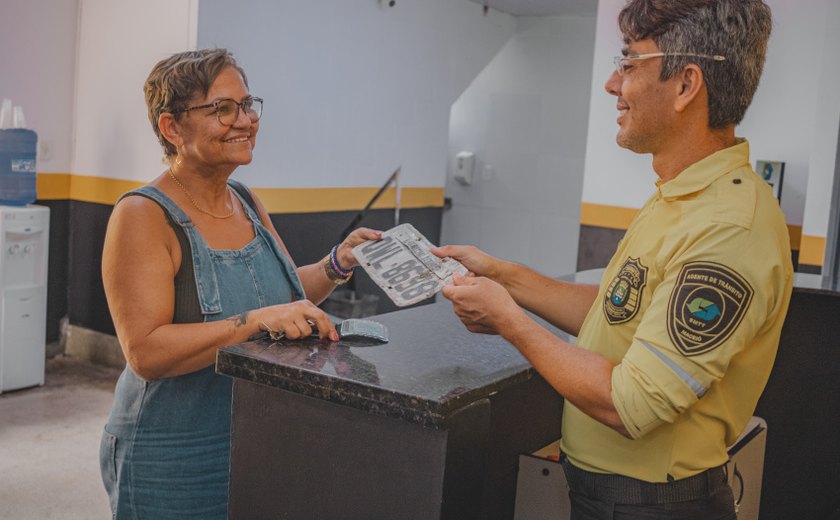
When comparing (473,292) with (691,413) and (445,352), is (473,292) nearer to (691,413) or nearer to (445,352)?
(445,352)

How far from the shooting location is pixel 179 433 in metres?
1.85

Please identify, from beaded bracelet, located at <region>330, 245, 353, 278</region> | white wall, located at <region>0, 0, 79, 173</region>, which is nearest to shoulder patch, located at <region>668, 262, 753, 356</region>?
beaded bracelet, located at <region>330, 245, 353, 278</region>

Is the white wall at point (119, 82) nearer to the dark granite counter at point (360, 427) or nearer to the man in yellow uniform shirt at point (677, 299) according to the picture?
the dark granite counter at point (360, 427)

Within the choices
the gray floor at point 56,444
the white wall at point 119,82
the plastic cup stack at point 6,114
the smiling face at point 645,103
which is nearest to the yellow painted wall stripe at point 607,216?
the white wall at point 119,82

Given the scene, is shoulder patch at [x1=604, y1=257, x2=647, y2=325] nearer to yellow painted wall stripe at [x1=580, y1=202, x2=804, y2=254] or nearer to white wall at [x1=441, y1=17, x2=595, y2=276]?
yellow painted wall stripe at [x1=580, y1=202, x2=804, y2=254]

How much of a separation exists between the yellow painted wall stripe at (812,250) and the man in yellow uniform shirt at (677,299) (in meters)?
3.79

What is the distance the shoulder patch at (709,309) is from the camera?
4.13 feet

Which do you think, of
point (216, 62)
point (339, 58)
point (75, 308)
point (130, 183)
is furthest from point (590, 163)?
point (216, 62)

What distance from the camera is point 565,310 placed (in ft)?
5.96

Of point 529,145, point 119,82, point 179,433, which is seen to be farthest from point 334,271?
point 529,145

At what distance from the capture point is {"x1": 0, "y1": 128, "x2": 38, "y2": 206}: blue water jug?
4.75 metres

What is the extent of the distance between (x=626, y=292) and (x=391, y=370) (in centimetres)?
41

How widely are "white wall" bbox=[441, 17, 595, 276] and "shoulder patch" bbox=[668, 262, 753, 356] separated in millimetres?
6376

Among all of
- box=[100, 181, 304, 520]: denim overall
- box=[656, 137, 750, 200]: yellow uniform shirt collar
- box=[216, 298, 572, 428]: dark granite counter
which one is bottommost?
box=[100, 181, 304, 520]: denim overall
